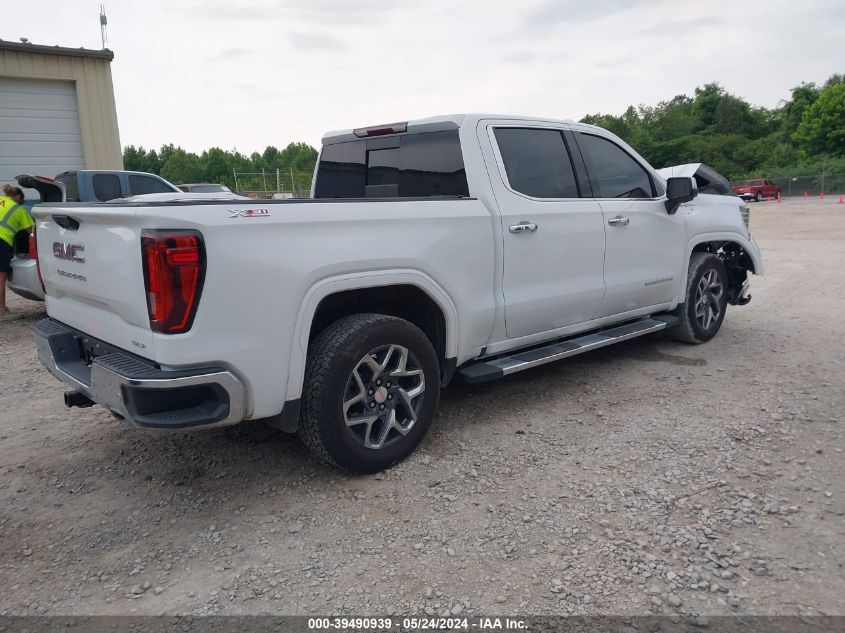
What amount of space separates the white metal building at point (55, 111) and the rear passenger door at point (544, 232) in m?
12.3

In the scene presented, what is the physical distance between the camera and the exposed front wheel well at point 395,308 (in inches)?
139

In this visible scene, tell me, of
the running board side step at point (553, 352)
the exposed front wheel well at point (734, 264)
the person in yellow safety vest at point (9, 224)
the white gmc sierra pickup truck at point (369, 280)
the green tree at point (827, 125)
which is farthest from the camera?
the green tree at point (827, 125)

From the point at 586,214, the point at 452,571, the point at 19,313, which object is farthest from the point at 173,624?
the point at 19,313

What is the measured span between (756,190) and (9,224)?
44794 millimetres

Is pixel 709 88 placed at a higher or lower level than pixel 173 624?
higher

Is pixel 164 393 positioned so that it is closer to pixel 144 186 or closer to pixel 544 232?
pixel 544 232

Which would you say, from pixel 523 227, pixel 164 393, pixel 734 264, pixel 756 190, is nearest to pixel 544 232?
pixel 523 227

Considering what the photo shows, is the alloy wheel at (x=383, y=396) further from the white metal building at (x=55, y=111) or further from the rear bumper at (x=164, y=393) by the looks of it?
the white metal building at (x=55, y=111)

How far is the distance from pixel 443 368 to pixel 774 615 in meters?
2.09

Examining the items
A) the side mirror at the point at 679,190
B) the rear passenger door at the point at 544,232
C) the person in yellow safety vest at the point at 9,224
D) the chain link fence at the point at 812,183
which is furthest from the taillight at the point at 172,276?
the chain link fence at the point at 812,183

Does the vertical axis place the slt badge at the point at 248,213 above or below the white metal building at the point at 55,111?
below

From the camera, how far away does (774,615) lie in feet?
7.73

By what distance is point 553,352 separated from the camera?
4.39 m

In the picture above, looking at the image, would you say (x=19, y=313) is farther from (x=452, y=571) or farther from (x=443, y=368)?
(x=452, y=571)
